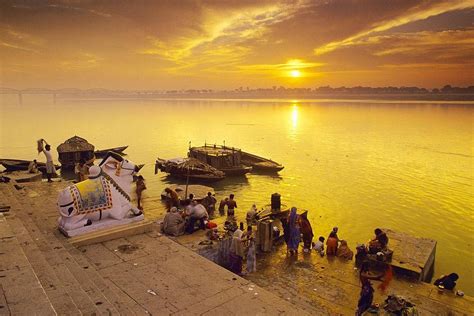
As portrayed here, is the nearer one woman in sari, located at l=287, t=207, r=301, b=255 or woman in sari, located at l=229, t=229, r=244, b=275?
woman in sari, located at l=229, t=229, r=244, b=275

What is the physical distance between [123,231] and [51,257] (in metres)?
2.07

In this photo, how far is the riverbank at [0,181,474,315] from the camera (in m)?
5.43

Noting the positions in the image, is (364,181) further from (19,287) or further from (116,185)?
(19,287)

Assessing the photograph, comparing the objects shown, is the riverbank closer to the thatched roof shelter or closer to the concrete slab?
the concrete slab

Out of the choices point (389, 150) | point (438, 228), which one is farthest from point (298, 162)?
point (438, 228)

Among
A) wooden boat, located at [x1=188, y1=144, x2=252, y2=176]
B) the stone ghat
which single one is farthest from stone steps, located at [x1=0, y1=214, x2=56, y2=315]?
wooden boat, located at [x1=188, y1=144, x2=252, y2=176]

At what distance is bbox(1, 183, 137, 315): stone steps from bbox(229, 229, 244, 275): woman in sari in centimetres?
349

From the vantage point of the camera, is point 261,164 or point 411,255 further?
point 261,164

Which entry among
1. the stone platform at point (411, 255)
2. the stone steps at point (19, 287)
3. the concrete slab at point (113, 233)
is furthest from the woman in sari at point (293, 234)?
the stone steps at point (19, 287)

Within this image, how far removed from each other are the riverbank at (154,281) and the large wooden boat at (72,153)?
720 inches

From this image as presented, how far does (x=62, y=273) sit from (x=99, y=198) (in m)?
2.67

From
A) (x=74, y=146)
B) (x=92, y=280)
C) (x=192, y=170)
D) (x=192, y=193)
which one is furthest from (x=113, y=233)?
(x=74, y=146)

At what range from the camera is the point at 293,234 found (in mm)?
10133

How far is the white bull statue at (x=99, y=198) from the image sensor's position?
8234 mm
